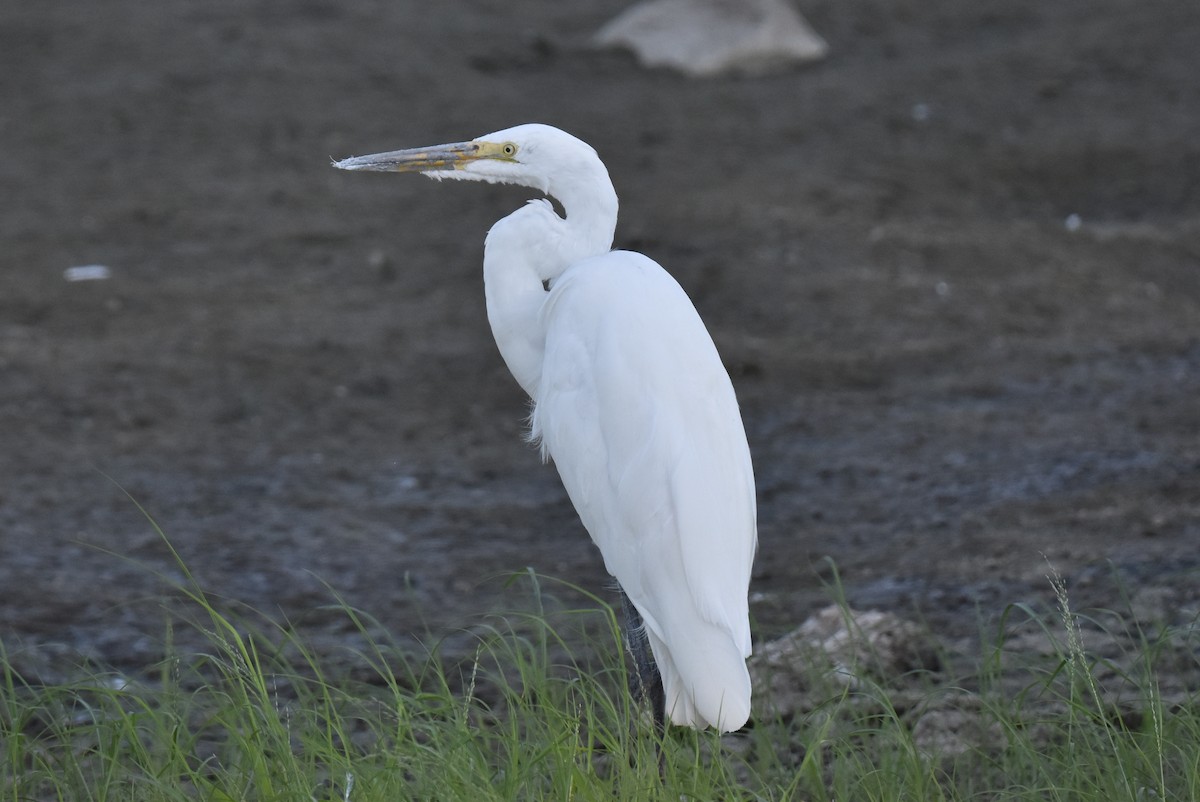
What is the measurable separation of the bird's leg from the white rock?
22.0 ft

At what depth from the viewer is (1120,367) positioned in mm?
4738

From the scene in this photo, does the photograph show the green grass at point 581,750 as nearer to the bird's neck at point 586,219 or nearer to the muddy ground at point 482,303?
the muddy ground at point 482,303

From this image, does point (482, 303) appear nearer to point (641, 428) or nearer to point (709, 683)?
point (641, 428)

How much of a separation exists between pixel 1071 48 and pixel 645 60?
2.58 metres

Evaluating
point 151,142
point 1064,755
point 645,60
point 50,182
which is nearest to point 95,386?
point 50,182

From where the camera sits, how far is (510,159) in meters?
2.44

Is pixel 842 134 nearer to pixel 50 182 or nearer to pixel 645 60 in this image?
pixel 645 60

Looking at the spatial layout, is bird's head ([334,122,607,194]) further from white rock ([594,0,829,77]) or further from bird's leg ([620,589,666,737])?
white rock ([594,0,829,77])

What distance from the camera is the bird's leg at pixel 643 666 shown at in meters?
2.34

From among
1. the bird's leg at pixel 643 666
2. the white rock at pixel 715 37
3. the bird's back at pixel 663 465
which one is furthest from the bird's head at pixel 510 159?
the white rock at pixel 715 37

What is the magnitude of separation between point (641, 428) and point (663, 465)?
0.24 ft

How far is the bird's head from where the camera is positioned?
2387 mm

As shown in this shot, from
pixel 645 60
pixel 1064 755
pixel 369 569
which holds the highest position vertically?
Answer: pixel 1064 755

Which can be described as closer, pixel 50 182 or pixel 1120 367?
pixel 1120 367
